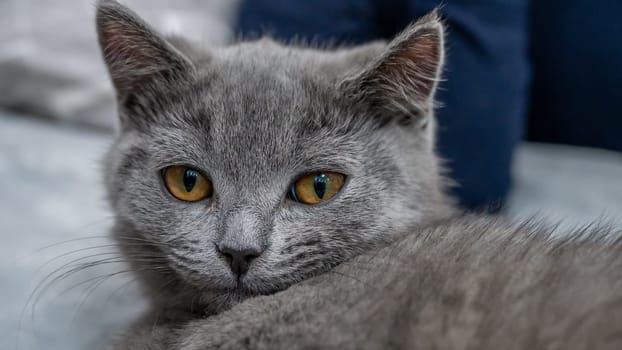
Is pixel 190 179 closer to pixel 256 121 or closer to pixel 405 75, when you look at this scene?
pixel 256 121

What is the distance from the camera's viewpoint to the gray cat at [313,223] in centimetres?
87

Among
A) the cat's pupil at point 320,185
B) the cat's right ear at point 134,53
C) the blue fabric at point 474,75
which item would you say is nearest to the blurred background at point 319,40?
the blue fabric at point 474,75

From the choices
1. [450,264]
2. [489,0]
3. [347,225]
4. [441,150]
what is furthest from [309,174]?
[489,0]

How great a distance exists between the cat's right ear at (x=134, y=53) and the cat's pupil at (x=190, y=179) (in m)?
0.19

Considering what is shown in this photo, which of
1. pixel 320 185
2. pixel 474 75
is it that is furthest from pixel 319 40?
pixel 320 185

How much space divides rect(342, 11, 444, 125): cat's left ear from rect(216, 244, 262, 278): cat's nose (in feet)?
1.07

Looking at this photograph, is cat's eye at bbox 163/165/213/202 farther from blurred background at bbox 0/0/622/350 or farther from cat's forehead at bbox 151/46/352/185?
blurred background at bbox 0/0/622/350

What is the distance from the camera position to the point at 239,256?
976 millimetres

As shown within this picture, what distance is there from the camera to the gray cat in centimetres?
87

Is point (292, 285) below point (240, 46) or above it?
below

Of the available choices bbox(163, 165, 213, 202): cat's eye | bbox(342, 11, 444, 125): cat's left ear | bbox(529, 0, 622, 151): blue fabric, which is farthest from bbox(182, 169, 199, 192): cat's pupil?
bbox(529, 0, 622, 151): blue fabric

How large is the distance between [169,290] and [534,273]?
60cm

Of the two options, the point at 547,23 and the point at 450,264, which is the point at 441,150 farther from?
the point at 450,264

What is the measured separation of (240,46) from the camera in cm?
132
